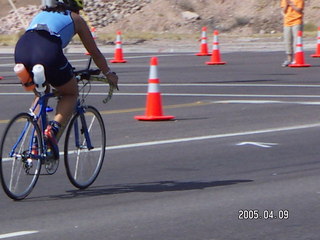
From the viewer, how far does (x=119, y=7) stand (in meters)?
50.0

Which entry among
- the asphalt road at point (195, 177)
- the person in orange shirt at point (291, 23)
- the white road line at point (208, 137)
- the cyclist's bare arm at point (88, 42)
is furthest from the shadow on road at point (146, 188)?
the person in orange shirt at point (291, 23)

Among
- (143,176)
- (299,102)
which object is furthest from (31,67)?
(299,102)

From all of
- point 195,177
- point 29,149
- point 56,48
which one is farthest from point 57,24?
point 195,177

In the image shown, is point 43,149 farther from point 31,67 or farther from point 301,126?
point 301,126

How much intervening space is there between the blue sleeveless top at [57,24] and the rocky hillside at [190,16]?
34.8m

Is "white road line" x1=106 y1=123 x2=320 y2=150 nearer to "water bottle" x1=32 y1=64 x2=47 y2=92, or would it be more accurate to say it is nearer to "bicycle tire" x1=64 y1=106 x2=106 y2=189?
"bicycle tire" x1=64 y1=106 x2=106 y2=189

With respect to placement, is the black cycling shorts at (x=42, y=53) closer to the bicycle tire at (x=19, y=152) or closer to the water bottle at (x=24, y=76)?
the water bottle at (x=24, y=76)

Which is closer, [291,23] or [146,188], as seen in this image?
[146,188]

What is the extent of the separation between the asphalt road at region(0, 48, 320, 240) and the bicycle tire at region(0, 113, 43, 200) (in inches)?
7.3

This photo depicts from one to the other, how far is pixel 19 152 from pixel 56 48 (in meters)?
0.97

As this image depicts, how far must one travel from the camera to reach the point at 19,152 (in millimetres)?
8422

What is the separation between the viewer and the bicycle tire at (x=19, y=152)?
8344 millimetres

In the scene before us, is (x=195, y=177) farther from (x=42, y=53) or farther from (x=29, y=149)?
(x=42, y=53)

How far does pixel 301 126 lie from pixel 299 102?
2.90 m
